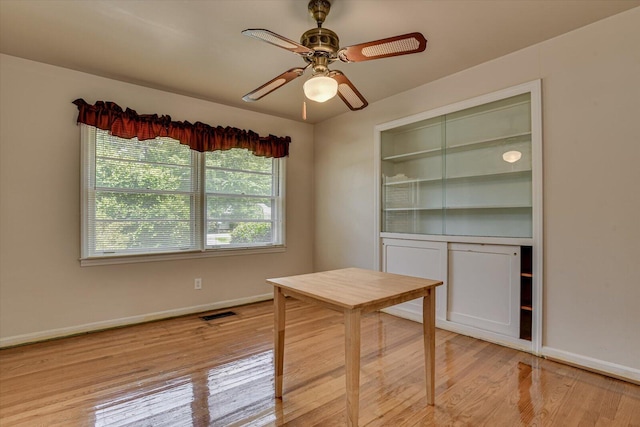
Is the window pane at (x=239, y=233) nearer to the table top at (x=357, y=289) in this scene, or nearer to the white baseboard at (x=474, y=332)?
the white baseboard at (x=474, y=332)

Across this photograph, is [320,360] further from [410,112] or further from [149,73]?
[149,73]

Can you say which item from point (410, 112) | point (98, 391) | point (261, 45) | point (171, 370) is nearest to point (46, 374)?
point (98, 391)

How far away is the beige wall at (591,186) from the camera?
7.37 ft

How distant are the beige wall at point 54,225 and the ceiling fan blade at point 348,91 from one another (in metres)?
2.24

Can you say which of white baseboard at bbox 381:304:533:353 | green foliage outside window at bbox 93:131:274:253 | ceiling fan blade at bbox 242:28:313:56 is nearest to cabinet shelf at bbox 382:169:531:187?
white baseboard at bbox 381:304:533:353

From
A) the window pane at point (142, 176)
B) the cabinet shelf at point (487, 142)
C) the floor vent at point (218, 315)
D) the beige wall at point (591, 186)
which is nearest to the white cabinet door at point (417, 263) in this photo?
the beige wall at point (591, 186)

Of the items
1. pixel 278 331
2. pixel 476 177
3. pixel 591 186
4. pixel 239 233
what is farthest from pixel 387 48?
pixel 239 233

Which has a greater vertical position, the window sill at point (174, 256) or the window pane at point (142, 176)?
the window pane at point (142, 176)

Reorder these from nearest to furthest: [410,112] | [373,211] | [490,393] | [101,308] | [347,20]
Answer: [490,393] → [347,20] → [101,308] → [410,112] → [373,211]

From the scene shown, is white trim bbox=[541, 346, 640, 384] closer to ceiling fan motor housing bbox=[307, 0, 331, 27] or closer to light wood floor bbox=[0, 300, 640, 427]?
light wood floor bbox=[0, 300, 640, 427]

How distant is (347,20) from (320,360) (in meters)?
2.55

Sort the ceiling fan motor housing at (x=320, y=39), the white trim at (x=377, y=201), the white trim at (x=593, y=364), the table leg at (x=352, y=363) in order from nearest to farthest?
the table leg at (x=352, y=363) → the ceiling fan motor housing at (x=320, y=39) → the white trim at (x=593, y=364) → the white trim at (x=377, y=201)

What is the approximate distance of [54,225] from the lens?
3.05m

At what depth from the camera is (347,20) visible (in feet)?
7.54
